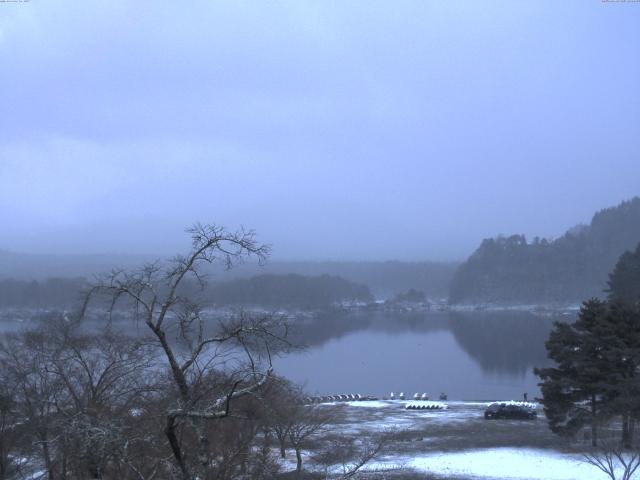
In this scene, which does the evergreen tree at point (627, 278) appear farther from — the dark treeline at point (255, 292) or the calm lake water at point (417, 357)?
the dark treeline at point (255, 292)

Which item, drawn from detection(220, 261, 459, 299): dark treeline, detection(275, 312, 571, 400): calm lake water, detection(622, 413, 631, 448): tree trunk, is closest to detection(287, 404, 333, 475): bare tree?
detection(622, 413, 631, 448): tree trunk

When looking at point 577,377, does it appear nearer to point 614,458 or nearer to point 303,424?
point 614,458

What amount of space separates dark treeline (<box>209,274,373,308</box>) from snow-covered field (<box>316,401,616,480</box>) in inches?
1759

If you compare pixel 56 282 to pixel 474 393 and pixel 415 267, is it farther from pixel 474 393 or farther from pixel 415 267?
pixel 415 267

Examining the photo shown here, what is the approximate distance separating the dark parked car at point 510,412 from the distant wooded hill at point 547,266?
7891 cm

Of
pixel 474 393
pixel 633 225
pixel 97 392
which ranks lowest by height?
pixel 474 393

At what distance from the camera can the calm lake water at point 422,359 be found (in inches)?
1256

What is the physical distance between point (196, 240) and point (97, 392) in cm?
619

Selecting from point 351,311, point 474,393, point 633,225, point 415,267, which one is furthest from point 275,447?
point 415,267

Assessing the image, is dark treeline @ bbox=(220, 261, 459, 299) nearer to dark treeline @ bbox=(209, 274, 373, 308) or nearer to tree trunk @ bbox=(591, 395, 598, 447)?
dark treeline @ bbox=(209, 274, 373, 308)

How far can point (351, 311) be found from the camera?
282 ft

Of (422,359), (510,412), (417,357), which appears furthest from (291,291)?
(510,412)

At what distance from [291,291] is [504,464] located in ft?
227

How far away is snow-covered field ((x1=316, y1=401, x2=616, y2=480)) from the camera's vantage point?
1283 cm
